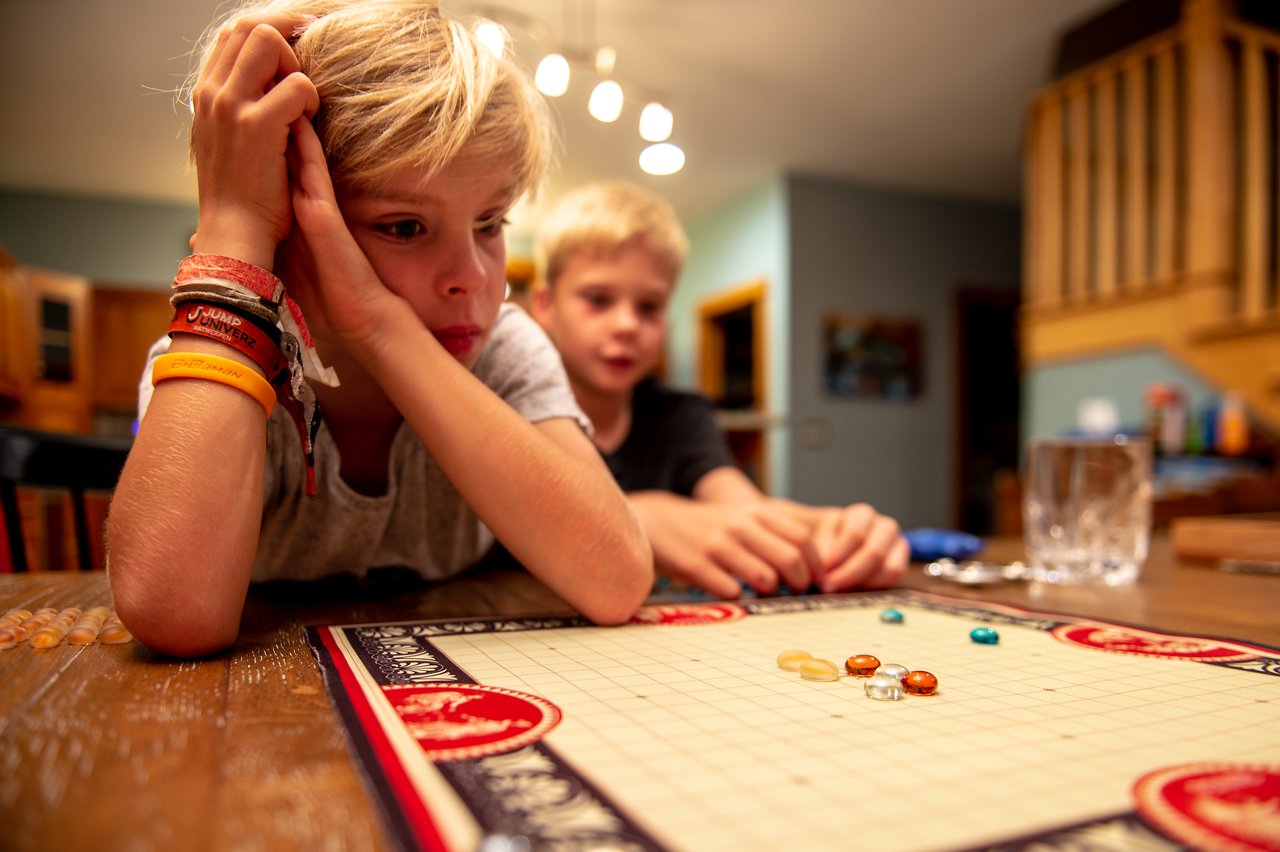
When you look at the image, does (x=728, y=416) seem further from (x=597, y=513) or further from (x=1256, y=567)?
(x=597, y=513)

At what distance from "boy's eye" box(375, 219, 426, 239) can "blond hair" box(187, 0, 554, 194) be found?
0.11 feet

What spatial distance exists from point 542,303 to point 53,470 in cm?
85

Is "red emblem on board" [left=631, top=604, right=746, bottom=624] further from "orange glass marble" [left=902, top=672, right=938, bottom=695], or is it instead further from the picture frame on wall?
the picture frame on wall

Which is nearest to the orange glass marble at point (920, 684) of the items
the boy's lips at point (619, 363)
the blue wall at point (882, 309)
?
the boy's lips at point (619, 363)

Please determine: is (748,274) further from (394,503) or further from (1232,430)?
(394,503)

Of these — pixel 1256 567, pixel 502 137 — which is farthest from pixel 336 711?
pixel 1256 567

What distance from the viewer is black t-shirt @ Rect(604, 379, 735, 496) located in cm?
134

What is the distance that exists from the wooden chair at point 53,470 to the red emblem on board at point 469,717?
0.66 metres

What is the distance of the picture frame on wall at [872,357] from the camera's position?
513cm

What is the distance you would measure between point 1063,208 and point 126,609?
404 cm

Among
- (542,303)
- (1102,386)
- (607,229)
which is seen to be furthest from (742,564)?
(1102,386)

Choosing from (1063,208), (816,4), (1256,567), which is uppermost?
(816,4)

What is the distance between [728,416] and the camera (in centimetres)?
418

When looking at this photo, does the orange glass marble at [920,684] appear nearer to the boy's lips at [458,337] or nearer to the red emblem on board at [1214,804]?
the red emblem on board at [1214,804]
